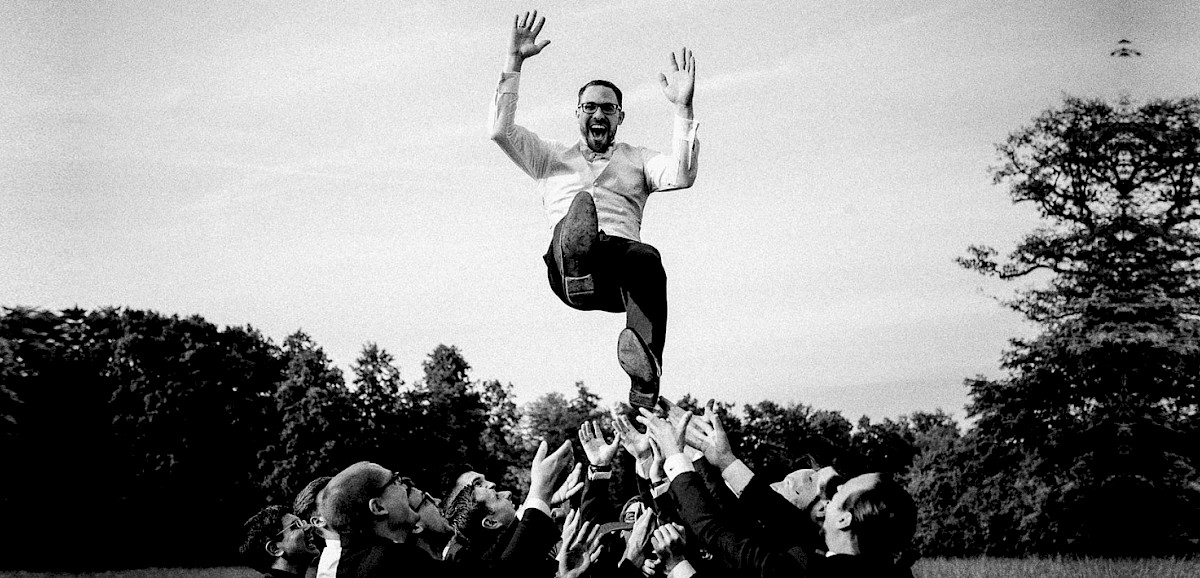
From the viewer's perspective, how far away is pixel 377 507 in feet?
16.9

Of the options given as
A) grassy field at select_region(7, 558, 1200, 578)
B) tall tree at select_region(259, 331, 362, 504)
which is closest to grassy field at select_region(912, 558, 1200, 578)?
grassy field at select_region(7, 558, 1200, 578)

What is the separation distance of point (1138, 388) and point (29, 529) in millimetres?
35707

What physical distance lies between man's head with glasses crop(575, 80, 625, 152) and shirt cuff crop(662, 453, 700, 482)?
8.89 feet

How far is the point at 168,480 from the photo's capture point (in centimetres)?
4172

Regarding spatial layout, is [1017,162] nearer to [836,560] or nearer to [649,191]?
[649,191]

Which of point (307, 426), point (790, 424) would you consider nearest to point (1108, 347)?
point (790, 424)

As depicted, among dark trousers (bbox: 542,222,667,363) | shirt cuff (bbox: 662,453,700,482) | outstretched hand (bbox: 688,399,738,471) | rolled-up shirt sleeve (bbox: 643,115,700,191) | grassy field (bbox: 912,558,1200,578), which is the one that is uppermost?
rolled-up shirt sleeve (bbox: 643,115,700,191)

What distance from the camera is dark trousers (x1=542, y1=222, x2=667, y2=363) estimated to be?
22.0ft

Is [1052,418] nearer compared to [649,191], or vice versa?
[649,191]

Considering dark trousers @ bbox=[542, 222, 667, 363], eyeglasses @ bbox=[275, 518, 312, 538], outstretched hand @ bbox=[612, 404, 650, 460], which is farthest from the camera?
eyeglasses @ bbox=[275, 518, 312, 538]

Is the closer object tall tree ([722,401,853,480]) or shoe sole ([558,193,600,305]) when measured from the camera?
shoe sole ([558,193,600,305])

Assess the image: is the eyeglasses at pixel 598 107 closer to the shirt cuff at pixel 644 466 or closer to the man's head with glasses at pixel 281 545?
the shirt cuff at pixel 644 466

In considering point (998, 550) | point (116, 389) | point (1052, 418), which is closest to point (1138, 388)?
point (1052, 418)

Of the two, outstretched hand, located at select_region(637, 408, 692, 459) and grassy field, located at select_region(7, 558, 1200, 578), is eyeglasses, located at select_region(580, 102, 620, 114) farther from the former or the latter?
grassy field, located at select_region(7, 558, 1200, 578)
